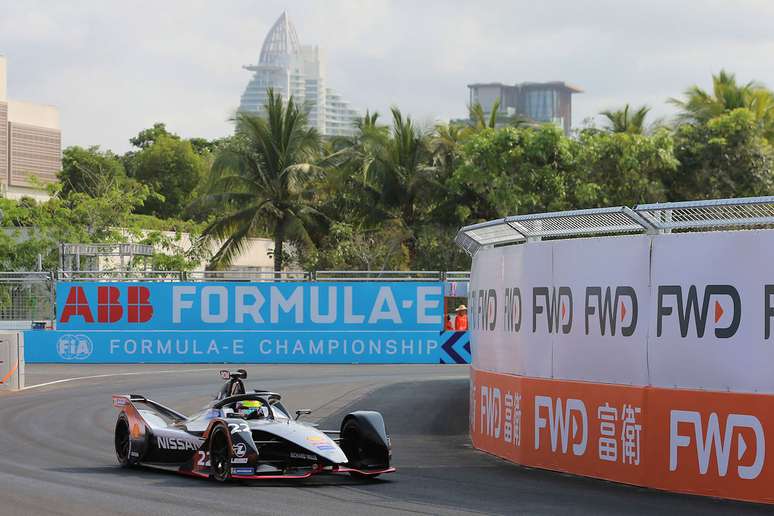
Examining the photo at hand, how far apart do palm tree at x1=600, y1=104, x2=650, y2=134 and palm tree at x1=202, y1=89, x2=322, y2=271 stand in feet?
43.3

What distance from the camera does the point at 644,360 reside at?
39.8ft

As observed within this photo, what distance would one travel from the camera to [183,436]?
13.5 metres

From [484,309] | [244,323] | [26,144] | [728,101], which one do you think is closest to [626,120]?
[728,101]

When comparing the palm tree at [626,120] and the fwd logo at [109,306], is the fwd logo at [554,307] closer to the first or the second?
the fwd logo at [109,306]

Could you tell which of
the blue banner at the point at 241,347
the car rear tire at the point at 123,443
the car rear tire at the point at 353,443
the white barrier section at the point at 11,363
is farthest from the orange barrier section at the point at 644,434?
the blue banner at the point at 241,347

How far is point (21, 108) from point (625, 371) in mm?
90471

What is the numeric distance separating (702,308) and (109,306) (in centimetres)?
2486

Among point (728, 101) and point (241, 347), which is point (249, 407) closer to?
point (241, 347)

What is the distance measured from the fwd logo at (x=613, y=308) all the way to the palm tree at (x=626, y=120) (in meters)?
39.6

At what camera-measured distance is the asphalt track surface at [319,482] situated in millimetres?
10688

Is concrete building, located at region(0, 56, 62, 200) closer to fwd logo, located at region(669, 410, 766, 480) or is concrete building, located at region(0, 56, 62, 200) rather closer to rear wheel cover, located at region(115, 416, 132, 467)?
rear wheel cover, located at region(115, 416, 132, 467)

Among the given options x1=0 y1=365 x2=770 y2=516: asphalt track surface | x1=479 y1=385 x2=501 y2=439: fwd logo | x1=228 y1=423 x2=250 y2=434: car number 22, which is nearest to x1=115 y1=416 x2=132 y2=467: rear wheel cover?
x1=0 y1=365 x2=770 y2=516: asphalt track surface

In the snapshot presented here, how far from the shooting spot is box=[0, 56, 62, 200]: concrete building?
9219cm

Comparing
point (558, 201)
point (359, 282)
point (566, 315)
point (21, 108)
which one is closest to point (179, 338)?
point (359, 282)
